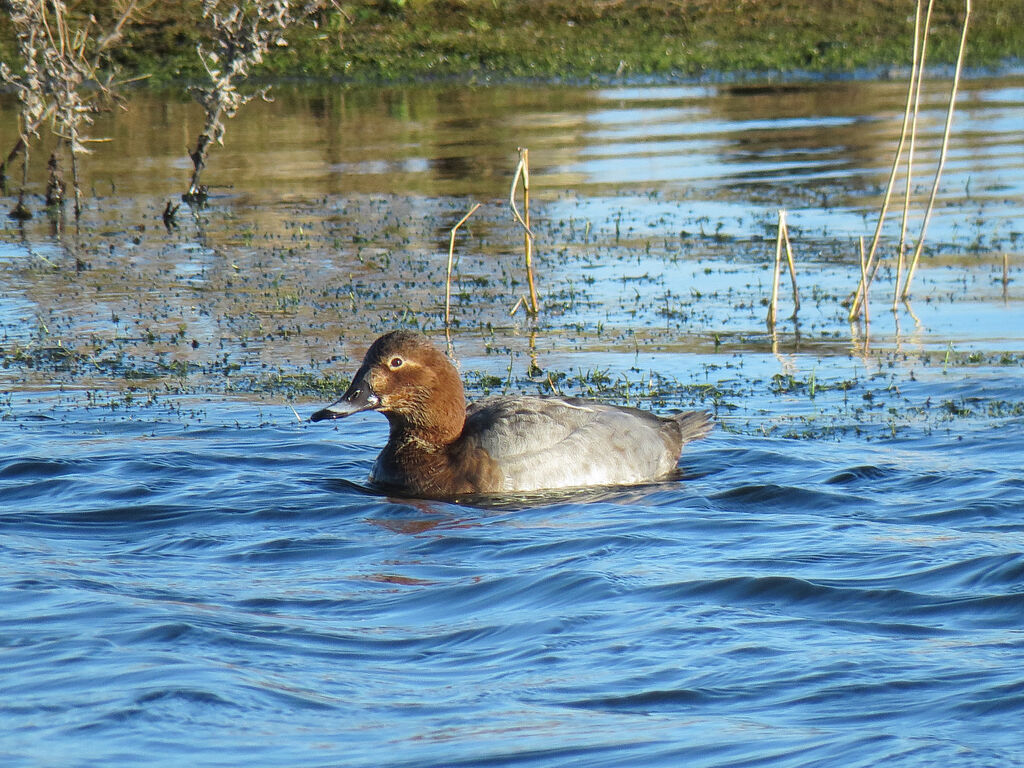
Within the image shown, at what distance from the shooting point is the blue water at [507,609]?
17.3 feet

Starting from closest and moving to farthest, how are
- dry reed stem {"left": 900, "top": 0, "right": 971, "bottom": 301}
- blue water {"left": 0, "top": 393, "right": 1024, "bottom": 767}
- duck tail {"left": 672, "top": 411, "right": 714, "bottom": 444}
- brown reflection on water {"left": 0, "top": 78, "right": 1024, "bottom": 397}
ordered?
blue water {"left": 0, "top": 393, "right": 1024, "bottom": 767}
duck tail {"left": 672, "top": 411, "right": 714, "bottom": 444}
dry reed stem {"left": 900, "top": 0, "right": 971, "bottom": 301}
brown reflection on water {"left": 0, "top": 78, "right": 1024, "bottom": 397}

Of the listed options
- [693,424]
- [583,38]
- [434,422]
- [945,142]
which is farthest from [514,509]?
[583,38]

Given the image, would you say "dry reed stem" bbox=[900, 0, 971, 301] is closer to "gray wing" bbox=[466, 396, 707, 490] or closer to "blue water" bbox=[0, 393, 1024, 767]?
"blue water" bbox=[0, 393, 1024, 767]

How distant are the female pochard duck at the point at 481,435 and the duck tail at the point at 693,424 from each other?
0.48 feet

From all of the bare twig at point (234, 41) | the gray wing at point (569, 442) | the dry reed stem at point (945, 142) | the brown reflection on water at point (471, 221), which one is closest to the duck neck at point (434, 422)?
the gray wing at point (569, 442)

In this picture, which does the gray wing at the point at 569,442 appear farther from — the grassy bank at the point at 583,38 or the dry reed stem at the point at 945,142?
the grassy bank at the point at 583,38

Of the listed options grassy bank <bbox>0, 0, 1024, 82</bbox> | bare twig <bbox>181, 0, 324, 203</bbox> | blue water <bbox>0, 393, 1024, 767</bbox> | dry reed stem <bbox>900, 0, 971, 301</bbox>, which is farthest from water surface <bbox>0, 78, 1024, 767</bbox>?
grassy bank <bbox>0, 0, 1024, 82</bbox>

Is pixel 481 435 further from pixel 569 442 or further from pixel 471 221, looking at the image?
pixel 471 221

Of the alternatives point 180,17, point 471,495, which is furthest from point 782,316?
point 180,17

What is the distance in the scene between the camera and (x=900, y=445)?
9188mm

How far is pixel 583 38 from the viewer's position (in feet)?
111

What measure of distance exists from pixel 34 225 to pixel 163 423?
8.62m

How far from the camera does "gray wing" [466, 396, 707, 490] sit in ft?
28.0

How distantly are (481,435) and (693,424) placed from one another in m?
1.37
